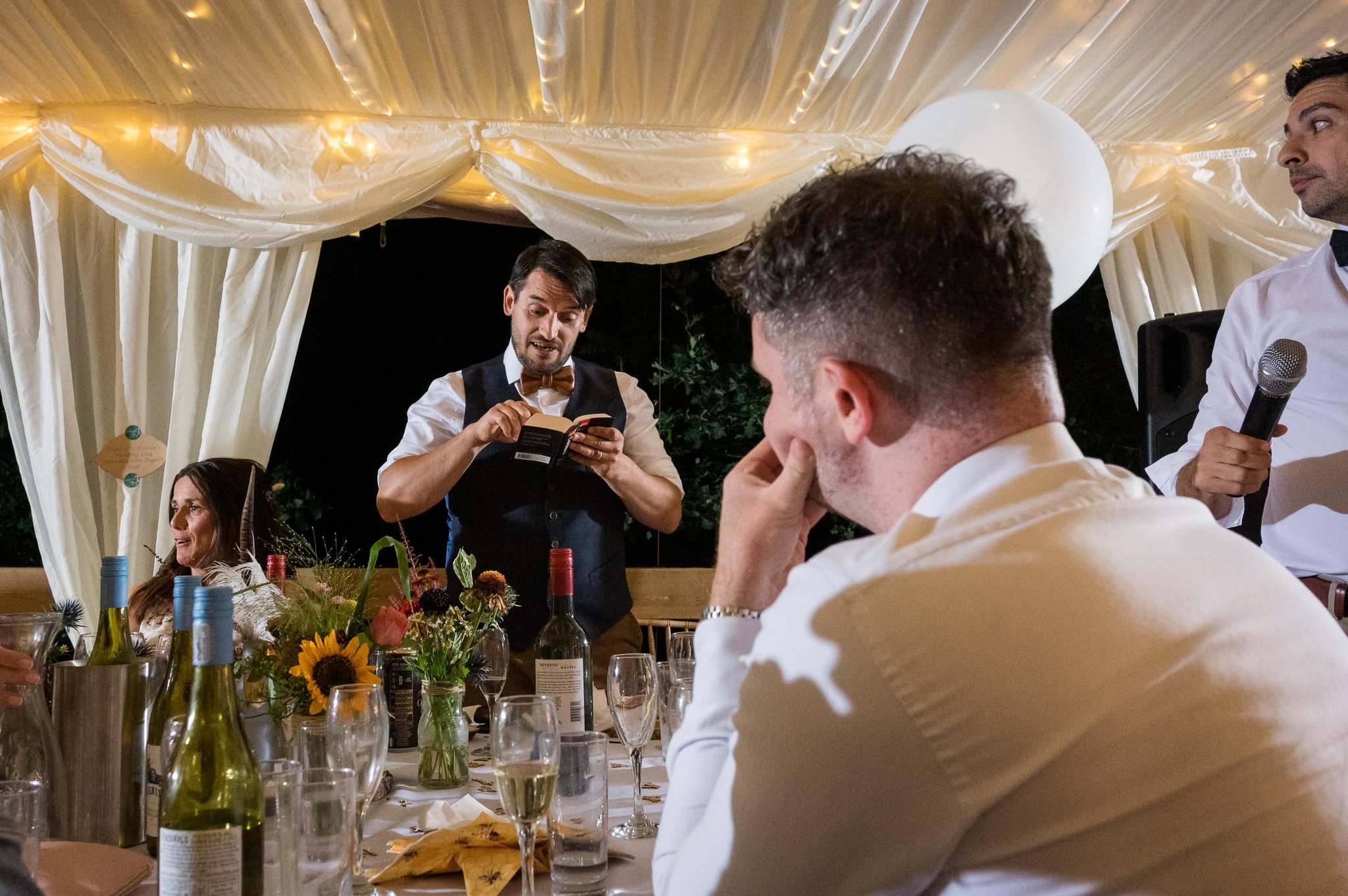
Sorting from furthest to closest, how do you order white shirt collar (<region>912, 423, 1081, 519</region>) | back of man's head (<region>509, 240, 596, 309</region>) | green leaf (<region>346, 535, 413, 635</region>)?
back of man's head (<region>509, 240, 596, 309</region>) → green leaf (<region>346, 535, 413, 635</region>) → white shirt collar (<region>912, 423, 1081, 519</region>)

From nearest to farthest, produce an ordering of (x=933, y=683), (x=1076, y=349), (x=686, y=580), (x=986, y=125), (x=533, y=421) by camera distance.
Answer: (x=933, y=683), (x=986, y=125), (x=533, y=421), (x=686, y=580), (x=1076, y=349)

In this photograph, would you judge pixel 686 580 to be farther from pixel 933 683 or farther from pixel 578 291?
pixel 933 683

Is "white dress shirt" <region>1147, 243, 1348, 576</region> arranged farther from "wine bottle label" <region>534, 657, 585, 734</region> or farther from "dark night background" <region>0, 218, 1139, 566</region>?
"dark night background" <region>0, 218, 1139, 566</region>

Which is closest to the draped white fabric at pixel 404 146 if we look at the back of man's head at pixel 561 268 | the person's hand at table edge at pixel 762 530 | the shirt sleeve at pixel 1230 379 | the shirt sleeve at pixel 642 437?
the back of man's head at pixel 561 268

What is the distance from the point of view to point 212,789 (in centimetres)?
91

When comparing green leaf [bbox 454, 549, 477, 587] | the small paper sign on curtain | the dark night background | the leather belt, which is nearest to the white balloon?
the leather belt

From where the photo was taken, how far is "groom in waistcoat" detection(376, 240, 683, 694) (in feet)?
9.32

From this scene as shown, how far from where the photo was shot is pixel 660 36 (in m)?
2.77

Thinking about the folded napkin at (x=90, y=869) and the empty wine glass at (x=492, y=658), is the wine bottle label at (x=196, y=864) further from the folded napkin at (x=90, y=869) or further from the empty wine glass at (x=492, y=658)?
the empty wine glass at (x=492, y=658)

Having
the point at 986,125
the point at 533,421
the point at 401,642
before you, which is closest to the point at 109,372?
the point at 533,421

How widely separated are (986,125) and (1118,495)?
172cm

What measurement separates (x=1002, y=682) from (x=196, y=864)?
0.64 metres

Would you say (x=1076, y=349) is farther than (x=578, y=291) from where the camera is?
Yes

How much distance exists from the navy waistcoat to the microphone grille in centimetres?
179
